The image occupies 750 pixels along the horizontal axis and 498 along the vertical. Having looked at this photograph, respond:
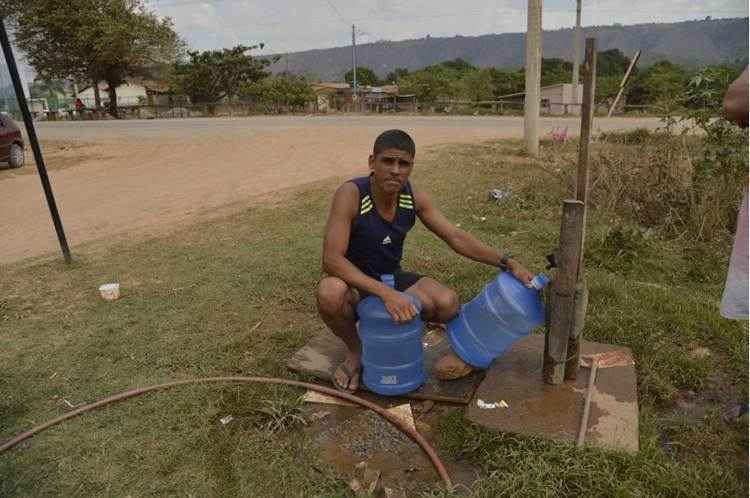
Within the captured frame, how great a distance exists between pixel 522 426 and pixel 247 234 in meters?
4.38

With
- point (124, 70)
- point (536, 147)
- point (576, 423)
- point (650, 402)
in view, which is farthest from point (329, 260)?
point (124, 70)

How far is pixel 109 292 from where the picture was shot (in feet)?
14.7

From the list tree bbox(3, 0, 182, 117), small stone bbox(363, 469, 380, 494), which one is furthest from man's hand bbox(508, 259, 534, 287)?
tree bbox(3, 0, 182, 117)

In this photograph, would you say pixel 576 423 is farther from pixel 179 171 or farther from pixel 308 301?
pixel 179 171

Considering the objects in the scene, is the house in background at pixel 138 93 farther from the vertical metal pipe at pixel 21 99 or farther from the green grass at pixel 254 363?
the green grass at pixel 254 363

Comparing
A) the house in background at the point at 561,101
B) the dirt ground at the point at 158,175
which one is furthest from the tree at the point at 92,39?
the house in background at the point at 561,101

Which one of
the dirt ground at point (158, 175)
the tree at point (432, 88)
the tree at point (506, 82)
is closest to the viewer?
the dirt ground at point (158, 175)

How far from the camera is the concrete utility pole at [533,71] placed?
35.9ft

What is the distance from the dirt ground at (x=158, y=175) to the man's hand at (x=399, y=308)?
4928mm

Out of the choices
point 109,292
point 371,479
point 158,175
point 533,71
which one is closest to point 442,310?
point 371,479

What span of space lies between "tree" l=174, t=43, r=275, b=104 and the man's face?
45039 mm

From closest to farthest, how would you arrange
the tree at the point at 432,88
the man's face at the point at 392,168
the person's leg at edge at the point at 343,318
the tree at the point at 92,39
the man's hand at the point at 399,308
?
the man's hand at the point at 399,308
the man's face at the point at 392,168
the person's leg at edge at the point at 343,318
the tree at the point at 92,39
the tree at the point at 432,88

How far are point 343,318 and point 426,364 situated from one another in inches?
24.6

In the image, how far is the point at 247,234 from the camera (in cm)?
630
